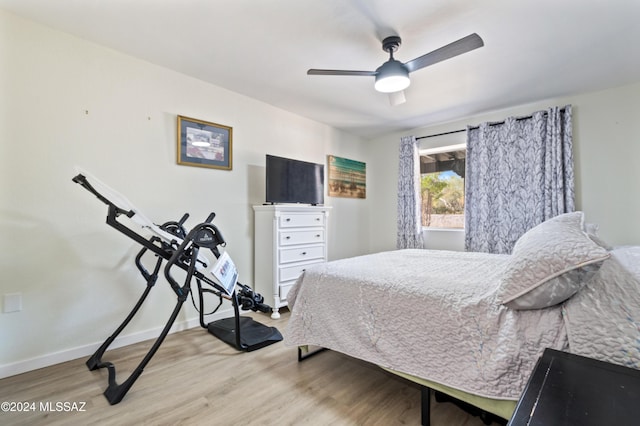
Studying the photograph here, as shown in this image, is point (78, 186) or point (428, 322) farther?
point (78, 186)

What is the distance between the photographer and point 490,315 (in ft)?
3.91

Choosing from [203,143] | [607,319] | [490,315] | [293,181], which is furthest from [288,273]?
[607,319]

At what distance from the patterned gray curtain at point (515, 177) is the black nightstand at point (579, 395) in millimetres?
2965

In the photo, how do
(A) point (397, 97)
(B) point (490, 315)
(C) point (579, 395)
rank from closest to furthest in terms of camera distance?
1. (C) point (579, 395)
2. (B) point (490, 315)
3. (A) point (397, 97)

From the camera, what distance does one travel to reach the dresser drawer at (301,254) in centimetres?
311

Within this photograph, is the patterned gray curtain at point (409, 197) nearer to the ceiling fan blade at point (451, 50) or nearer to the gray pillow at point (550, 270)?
the ceiling fan blade at point (451, 50)

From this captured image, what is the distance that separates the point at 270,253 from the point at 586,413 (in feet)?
8.85

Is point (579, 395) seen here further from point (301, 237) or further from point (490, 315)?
point (301, 237)

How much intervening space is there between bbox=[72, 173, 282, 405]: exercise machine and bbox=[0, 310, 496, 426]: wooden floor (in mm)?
103

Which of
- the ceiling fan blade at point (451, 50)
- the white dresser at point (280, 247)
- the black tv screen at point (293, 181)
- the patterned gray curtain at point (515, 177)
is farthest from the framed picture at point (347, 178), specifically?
the ceiling fan blade at point (451, 50)

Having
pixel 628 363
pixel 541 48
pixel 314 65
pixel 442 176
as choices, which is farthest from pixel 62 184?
pixel 442 176

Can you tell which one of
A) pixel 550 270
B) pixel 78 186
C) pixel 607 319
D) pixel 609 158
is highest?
pixel 609 158

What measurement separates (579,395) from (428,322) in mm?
690

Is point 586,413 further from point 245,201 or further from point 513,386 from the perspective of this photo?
point 245,201
